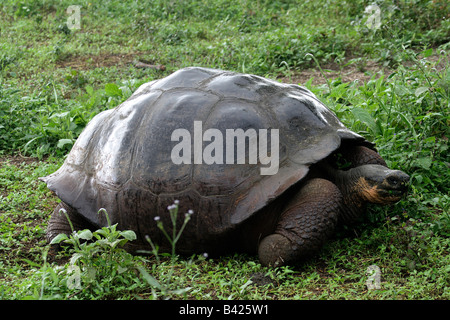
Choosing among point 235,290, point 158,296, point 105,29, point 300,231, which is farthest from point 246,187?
point 105,29

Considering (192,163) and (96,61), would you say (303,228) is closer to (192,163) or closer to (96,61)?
(192,163)

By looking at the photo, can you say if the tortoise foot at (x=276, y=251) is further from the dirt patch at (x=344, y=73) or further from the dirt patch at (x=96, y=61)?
the dirt patch at (x=96, y=61)

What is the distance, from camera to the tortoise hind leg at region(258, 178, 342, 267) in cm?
286

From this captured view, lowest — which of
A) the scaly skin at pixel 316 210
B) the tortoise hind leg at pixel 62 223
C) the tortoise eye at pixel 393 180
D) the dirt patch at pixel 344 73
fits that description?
the tortoise hind leg at pixel 62 223

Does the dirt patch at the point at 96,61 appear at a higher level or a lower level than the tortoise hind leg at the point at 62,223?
higher

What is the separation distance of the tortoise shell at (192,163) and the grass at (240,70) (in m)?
0.33

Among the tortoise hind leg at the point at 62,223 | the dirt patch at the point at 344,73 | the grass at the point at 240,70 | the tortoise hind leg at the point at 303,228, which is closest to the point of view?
the grass at the point at 240,70

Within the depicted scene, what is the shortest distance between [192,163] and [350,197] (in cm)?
99

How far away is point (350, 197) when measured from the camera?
10.4 ft

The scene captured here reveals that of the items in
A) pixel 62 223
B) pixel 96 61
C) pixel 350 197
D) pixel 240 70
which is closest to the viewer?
pixel 350 197

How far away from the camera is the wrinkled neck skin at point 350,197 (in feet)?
10.3

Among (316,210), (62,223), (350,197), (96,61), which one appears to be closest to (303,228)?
(316,210)

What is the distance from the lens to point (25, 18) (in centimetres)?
901

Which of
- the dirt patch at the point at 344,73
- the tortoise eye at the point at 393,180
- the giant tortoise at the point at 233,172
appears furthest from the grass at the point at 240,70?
the tortoise eye at the point at 393,180
